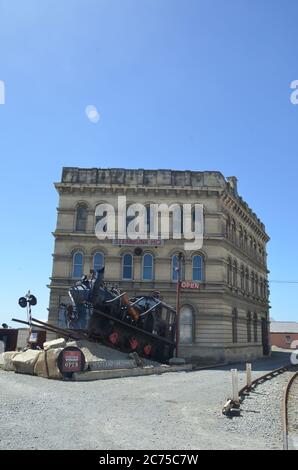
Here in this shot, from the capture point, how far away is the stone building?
2727 cm

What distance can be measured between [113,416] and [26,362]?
882cm

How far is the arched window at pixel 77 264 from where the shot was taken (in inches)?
1097

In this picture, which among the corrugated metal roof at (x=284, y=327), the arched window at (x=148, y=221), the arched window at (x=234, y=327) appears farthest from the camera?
the corrugated metal roof at (x=284, y=327)

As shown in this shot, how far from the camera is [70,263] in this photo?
Result: 27.9m

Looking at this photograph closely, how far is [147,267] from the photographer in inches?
1112

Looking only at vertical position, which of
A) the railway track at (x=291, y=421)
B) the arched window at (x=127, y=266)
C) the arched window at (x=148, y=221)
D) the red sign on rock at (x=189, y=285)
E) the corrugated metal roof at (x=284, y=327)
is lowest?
the railway track at (x=291, y=421)

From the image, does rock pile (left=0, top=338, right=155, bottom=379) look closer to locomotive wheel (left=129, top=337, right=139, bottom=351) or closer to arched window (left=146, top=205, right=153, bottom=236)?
locomotive wheel (left=129, top=337, right=139, bottom=351)

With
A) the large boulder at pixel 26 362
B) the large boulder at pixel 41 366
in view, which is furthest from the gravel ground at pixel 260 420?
the large boulder at pixel 26 362

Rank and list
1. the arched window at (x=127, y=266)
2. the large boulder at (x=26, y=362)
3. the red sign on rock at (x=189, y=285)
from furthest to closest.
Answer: the arched window at (x=127, y=266)
the red sign on rock at (x=189, y=285)
the large boulder at (x=26, y=362)

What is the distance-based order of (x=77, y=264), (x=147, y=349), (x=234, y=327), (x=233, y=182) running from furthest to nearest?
(x=233, y=182) → (x=234, y=327) → (x=77, y=264) → (x=147, y=349)

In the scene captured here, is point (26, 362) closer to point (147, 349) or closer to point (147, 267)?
point (147, 349)

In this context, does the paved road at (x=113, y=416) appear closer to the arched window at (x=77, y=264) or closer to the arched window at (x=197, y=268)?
the arched window at (x=77, y=264)

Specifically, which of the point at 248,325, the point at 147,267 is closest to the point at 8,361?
the point at 147,267
